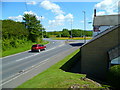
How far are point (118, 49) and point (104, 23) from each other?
27227mm

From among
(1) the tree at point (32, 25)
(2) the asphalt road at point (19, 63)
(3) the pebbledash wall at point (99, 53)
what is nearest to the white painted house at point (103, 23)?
(2) the asphalt road at point (19, 63)

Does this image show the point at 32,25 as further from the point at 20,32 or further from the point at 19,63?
the point at 19,63

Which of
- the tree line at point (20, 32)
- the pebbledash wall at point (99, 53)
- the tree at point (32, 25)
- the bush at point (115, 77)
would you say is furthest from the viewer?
the tree at point (32, 25)

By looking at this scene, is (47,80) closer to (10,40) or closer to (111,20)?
(10,40)

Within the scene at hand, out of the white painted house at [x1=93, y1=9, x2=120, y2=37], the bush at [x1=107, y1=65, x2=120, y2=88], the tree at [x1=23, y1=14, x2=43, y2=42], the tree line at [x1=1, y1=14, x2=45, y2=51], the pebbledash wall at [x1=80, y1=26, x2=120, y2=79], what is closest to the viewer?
the bush at [x1=107, y1=65, x2=120, y2=88]

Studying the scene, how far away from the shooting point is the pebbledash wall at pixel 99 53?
13.4 metres

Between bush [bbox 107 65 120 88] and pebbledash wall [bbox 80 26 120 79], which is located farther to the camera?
pebbledash wall [bbox 80 26 120 79]

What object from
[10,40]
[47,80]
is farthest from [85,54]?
[10,40]

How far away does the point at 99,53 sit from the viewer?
13898 millimetres

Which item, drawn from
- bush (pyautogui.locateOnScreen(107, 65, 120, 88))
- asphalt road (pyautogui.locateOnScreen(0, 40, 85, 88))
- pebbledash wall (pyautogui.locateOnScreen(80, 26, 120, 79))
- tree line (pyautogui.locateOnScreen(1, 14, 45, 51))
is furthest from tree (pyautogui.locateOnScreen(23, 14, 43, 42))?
bush (pyautogui.locateOnScreen(107, 65, 120, 88))

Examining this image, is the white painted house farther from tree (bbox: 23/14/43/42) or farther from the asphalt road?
tree (bbox: 23/14/43/42)

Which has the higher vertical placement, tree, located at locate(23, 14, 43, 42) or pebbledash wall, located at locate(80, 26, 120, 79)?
tree, located at locate(23, 14, 43, 42)

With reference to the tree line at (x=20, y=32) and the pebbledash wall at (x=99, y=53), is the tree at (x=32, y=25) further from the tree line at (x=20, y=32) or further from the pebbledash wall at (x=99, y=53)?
the pebbledash wall at (x=99, y=53)

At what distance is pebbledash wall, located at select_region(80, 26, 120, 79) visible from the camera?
13.4 m
